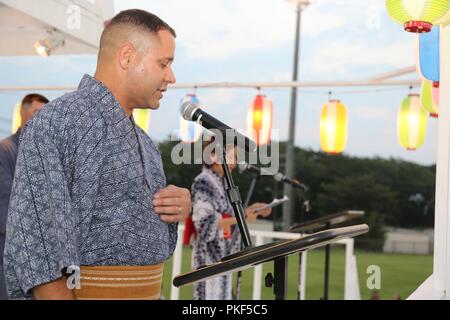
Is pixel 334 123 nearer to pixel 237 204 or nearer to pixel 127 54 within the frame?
pixel 237 204

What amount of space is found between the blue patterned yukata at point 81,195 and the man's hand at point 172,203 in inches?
0.7

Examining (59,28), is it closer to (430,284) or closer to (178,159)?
(178,159)

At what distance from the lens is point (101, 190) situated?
1.18 meters

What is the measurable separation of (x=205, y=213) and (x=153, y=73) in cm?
227

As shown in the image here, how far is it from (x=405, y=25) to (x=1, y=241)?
1.86 meters

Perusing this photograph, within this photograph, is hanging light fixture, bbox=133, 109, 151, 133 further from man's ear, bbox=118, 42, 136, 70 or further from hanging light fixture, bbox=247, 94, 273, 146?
man's ear, bbox=118, 42, 136, 70

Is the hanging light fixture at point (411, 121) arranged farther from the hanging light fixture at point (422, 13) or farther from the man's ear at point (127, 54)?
the man's ear at point (127, 54)

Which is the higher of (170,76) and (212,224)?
(170,76)

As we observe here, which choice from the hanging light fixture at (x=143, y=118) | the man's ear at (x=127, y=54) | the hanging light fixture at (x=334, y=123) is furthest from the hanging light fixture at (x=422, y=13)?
the hanging light fixture at (x=143, y=118)

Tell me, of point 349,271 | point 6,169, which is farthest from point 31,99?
point 349,271

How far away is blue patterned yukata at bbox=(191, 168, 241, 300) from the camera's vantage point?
3.47 meters

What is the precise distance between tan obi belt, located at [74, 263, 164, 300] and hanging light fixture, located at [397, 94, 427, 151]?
17.2ft

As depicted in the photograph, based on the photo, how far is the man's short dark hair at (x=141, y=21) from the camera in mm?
1283
